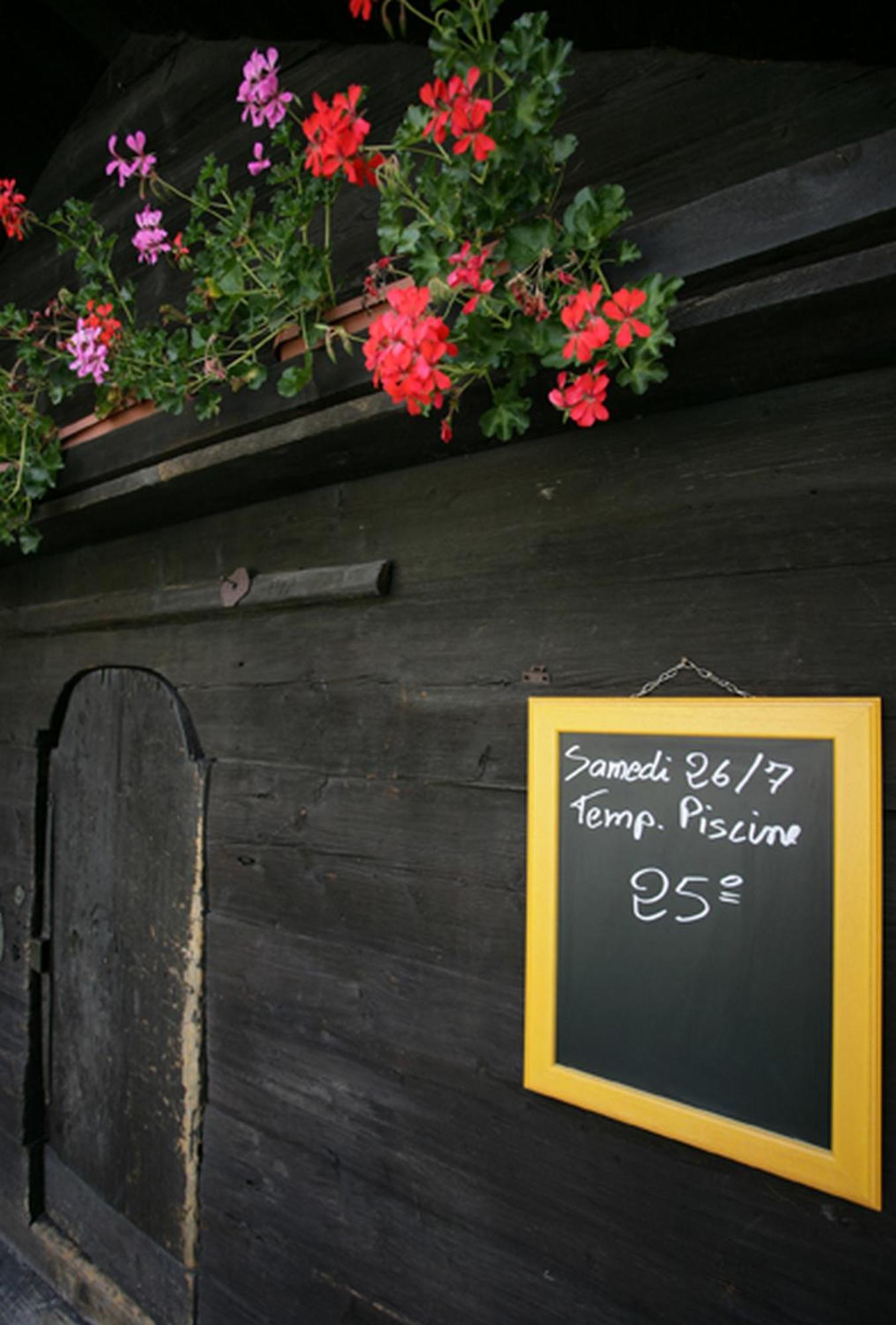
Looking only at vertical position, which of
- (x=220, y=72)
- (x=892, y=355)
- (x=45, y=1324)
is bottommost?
(x=45, y=1324)

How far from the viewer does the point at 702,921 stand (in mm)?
1247

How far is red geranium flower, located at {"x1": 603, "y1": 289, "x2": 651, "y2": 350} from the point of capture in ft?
3.51

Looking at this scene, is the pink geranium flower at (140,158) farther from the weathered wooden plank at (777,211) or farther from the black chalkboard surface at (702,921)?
the black chalkboard surface at (702,921)

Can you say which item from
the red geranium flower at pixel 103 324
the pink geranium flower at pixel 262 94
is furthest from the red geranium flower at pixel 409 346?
the red geranium flower at pixel 103 324

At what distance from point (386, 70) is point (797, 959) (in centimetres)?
180

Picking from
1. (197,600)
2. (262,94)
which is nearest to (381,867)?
(197,600)

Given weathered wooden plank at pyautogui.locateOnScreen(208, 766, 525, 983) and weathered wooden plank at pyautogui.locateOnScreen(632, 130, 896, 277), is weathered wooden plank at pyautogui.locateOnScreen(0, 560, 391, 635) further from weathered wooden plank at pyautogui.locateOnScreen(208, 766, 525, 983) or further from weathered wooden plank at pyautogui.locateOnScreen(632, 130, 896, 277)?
weathered wooden plank at pyautogui.locateOnScreen(632, 130, 896, 277)

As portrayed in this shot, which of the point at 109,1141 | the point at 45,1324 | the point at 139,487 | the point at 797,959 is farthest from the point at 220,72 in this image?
the point at 45,1324

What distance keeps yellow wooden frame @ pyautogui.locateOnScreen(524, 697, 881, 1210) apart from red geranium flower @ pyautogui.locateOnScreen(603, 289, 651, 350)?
1.67 ft

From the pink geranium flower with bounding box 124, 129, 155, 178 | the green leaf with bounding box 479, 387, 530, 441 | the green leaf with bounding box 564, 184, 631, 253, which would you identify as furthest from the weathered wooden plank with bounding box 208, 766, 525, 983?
the pink geranium flower with bounding box 124, 129, 155, 178

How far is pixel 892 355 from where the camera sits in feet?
3.76

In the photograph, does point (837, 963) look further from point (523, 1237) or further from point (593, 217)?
point (593, 217)

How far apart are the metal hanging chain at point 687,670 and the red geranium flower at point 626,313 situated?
483 millimetres

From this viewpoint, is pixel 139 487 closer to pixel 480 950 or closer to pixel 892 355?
pixel 480 950
